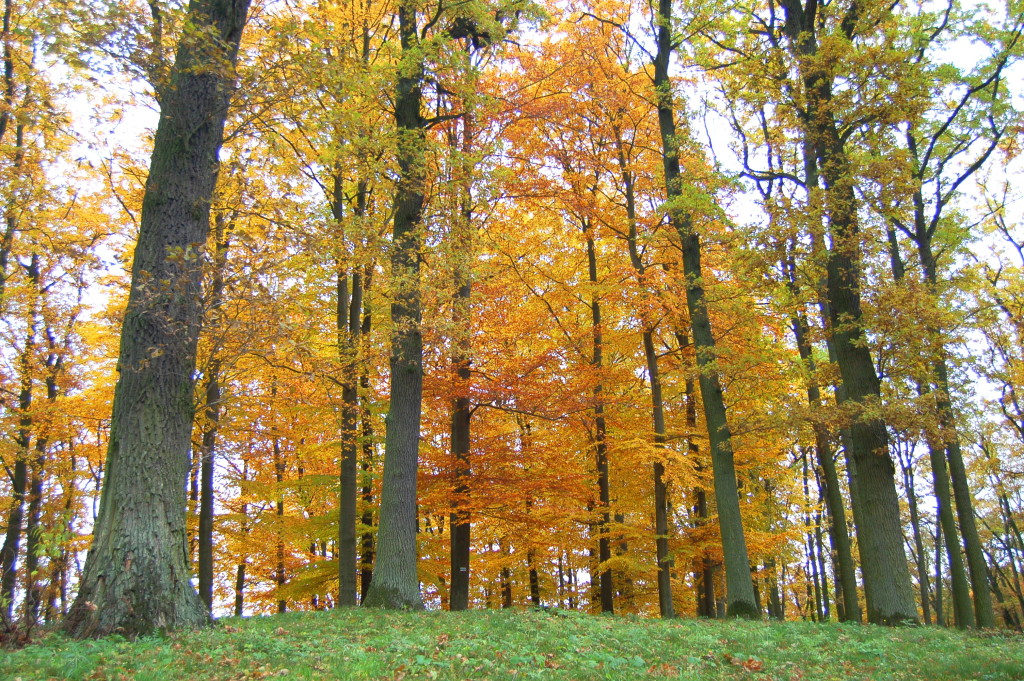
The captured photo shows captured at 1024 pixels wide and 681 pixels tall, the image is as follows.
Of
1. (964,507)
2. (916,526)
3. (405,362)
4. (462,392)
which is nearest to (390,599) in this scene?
(405,362)

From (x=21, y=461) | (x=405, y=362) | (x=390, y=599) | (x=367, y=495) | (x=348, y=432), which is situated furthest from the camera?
(x=367, y=495)

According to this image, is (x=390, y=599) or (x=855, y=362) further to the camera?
(x=855, y=362)

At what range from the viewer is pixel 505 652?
19.8 feet

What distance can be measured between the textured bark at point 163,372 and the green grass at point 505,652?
0.48 meters

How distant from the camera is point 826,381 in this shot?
12.3 metres

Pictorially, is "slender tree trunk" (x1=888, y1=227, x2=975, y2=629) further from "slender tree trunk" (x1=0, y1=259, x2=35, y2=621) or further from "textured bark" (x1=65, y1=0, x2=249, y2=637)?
"slender tree trunk" (x1=0, y1=259, x2=35, y2=621)

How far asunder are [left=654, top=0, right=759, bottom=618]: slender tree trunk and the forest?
8 centimetres

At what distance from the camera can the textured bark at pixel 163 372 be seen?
20.2 feet

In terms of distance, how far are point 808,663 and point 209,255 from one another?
7.97 meters

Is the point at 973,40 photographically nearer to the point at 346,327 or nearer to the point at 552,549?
the point at 346,327

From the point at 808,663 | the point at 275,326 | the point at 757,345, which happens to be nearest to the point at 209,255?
the point at 275,326

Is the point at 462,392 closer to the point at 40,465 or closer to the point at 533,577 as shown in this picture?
the point at 533,577

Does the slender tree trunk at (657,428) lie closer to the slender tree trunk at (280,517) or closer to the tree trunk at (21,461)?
the slender tree trunk at (280,517)

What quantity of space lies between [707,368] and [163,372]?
378 inches
